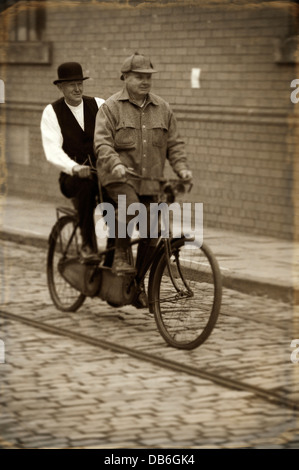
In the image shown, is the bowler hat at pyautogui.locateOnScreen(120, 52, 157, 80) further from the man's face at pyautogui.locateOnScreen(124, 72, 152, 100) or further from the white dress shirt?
the white dress shirt

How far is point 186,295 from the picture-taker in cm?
436

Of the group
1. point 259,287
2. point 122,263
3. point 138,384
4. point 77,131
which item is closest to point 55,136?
point 77,131

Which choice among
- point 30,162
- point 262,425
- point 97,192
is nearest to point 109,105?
point 30,162

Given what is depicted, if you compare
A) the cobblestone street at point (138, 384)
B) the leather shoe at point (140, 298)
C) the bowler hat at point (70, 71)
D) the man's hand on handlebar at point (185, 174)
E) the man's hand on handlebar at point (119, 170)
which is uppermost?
the bowler hat at point (70, 71)

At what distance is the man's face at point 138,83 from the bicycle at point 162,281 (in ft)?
2.46

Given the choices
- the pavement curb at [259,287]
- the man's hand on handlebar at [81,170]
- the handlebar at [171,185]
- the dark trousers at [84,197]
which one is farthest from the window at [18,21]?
the pavement curb at [259,287]

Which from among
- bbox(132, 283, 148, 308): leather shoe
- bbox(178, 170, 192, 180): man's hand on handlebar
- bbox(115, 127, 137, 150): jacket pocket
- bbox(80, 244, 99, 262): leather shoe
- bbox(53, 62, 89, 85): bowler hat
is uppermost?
bbox(53, 62, 89, 85): bowler hat

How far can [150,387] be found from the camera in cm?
524

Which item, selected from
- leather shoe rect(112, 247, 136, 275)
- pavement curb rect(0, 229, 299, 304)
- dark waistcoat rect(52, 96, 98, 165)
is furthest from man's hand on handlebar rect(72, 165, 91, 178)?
pavement curb rect(0, 229, 299, 304)

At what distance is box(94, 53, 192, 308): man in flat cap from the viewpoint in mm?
3781

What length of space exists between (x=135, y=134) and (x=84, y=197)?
230 centimetres

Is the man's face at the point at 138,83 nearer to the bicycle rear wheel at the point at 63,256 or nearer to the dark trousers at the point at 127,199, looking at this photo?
the dark trousers at the point at 127,199

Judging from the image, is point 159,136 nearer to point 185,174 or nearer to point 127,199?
point 185,174

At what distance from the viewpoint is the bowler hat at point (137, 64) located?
3.70 metres
